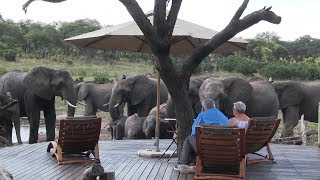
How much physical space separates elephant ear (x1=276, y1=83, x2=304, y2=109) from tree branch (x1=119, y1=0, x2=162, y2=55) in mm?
11939

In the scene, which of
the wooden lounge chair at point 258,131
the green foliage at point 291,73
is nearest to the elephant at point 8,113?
the wooden lounge chair at point 258,131

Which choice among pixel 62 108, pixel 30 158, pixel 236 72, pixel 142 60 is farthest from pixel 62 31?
pixel 30 158

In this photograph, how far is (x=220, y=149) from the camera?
7.37 m

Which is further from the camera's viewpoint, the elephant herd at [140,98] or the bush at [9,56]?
the bush at [9,56]

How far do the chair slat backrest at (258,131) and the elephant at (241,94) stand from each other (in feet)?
19.2

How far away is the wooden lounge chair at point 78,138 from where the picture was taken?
28.2 ft

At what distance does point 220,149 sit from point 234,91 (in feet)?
27.9

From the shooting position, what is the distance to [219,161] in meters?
7.56

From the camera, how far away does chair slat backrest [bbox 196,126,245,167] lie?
7.25m

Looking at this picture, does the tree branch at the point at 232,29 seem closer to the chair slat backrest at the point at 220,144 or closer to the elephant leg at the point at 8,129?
the chair slat backrest at the point at 220,144

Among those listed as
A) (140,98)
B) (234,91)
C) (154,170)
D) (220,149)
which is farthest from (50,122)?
(220,149)

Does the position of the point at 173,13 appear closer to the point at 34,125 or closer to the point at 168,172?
the point at 168,172

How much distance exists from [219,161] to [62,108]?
26.0m

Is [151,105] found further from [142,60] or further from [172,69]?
[142,60]
